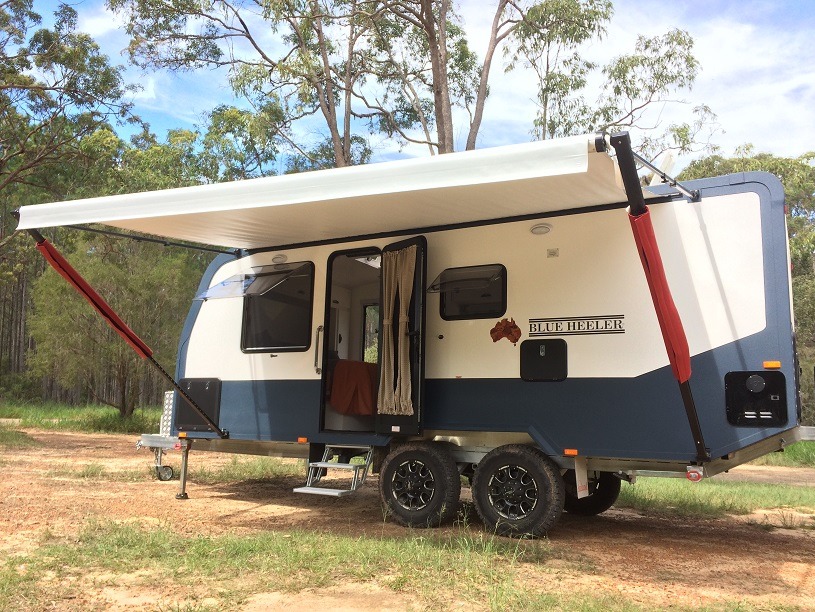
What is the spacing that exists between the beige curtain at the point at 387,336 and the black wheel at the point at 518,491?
966mm

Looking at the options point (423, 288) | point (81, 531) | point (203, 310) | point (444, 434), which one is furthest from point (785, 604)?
point (203, 310)

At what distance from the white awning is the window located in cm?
44

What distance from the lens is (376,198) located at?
5512mm

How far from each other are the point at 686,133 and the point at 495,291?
37.3 ft

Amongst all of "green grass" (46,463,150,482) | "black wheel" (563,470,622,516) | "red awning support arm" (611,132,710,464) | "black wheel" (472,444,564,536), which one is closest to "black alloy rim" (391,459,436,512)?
"black wheel" (472,444,564,536)

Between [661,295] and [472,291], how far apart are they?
76.4 inches

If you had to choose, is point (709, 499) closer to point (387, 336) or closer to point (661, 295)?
point (387, 336)

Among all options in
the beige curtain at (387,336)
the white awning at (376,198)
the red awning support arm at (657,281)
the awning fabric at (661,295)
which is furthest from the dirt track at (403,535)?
the white awning at (376,198)

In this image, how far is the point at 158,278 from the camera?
17062 millimetres

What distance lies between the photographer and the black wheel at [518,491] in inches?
220

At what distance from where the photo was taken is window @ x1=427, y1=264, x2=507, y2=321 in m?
6.16

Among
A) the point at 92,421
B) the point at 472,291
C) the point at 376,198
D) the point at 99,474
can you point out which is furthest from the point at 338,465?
the point at 92,421

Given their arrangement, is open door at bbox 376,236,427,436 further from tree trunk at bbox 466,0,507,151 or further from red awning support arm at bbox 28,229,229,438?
tree trunk at bbox 466,0,507,151

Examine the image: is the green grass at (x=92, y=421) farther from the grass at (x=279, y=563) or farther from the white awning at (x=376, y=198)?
the grass at (x=279, y=563)
